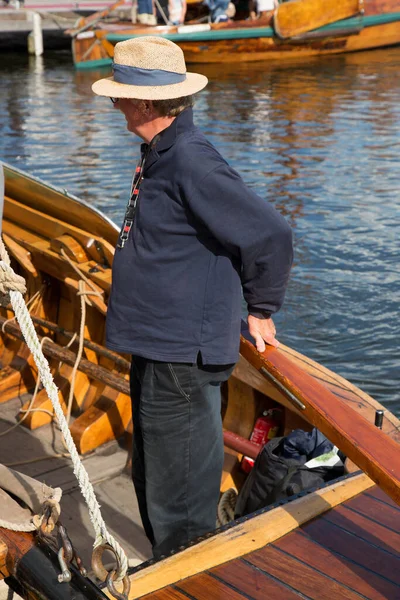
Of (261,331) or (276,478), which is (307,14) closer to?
(276,478)

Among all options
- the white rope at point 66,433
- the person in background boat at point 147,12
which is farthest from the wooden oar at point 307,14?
the white rope at point 66,433

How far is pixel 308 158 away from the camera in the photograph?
12344mm

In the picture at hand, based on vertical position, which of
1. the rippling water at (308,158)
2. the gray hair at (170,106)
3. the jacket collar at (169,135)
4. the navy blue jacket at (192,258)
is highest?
the gray hair at (170,106)

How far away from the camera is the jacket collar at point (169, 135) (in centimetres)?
243

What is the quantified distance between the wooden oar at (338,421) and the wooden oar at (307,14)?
1845 centimetres

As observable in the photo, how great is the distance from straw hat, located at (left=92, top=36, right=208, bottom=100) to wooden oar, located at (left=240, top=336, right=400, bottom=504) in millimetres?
750

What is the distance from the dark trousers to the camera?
8.36ft

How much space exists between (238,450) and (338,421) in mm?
1575

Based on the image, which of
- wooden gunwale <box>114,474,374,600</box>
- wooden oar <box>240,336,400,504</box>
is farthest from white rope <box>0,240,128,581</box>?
wooden oar <box>240,336,400,504</box>

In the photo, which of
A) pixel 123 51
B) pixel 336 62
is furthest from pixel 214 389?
pixel 336 62

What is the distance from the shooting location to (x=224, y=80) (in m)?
18.7

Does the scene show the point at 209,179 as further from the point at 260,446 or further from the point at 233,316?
the point at 260,446

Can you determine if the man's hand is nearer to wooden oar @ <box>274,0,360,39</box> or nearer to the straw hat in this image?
the straw hat

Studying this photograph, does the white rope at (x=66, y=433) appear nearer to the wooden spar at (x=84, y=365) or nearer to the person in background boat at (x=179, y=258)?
the person in background boat at (x=179, y=258)
